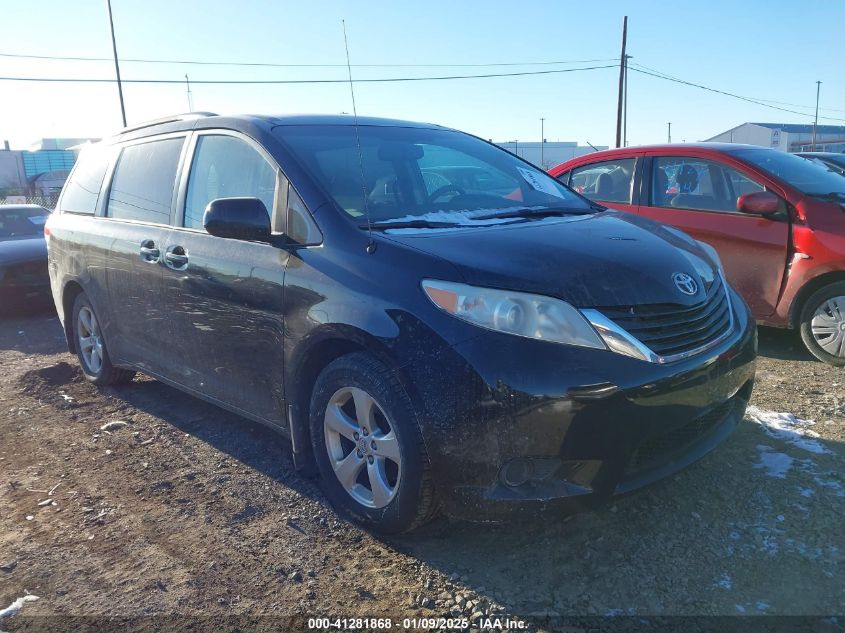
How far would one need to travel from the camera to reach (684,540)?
2.77 meters

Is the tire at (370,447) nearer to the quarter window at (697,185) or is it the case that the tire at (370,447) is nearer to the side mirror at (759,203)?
the side mirror at (759,203)

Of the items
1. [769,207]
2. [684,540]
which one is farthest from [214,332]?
[769,207]

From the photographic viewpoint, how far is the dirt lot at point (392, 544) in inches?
97.9

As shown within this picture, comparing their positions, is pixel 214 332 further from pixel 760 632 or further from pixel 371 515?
pixel 760 632

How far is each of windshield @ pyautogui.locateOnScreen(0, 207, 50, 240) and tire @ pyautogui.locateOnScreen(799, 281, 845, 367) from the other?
9.19 m

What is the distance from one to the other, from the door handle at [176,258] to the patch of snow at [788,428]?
3.27 meters

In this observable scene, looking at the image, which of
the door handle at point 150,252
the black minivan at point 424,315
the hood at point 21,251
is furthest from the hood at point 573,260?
the hood at point 21,251

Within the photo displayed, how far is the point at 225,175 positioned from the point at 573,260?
1961 mm

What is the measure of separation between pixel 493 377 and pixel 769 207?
11.6 feet

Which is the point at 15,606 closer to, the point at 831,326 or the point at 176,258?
the point at 176,258

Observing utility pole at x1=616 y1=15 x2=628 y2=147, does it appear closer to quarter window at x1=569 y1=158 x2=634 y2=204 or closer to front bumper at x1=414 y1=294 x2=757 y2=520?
quarter window at x1=569 y1=158 x2=634 y2=204

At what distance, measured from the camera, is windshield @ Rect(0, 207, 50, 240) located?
9406mm

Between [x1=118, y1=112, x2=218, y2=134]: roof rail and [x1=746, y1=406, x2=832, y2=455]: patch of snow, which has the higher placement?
[x1=118, y1=112, x2=218, y2=134]: roof rail

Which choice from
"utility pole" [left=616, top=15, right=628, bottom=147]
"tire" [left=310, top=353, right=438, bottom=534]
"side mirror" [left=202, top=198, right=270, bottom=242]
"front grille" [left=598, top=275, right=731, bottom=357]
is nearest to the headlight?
"front grille" [left=598, top=275, right=731, bottom=357]
